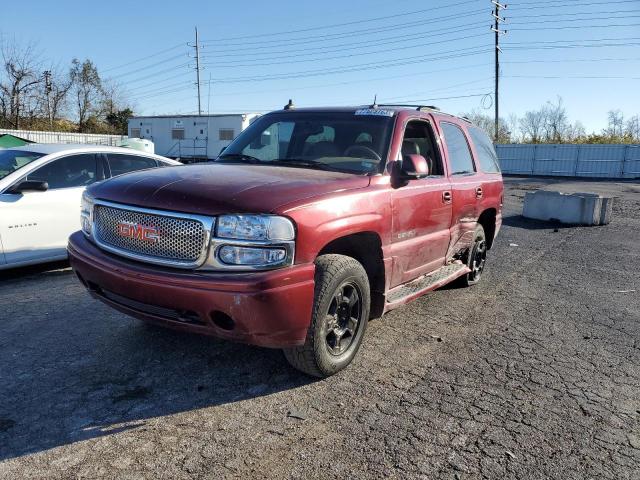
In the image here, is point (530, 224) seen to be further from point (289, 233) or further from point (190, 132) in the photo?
point (190, 132)

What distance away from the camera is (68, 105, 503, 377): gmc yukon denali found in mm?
3027

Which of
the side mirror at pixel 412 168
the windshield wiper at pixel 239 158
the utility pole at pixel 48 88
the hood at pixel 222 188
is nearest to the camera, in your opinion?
the hood at pixel 222 188

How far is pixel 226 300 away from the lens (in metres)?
2.93

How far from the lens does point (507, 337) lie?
15.2ft

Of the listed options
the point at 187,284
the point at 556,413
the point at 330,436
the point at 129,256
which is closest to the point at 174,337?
the point at 129,256

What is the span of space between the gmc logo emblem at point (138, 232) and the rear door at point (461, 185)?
9.57 feet

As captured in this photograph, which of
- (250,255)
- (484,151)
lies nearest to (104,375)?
(250,255)

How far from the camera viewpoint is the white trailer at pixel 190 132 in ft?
95.0

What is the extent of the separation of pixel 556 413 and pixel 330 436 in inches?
57.6

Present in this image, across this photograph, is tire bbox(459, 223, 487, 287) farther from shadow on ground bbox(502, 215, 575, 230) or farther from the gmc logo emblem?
shadow on ground bbox(502, 215, 575, 230)

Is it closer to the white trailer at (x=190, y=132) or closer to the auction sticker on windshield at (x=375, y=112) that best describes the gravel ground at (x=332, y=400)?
the auction sticker on windshield at (x=375, y=112)

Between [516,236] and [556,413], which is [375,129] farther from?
[516,236]

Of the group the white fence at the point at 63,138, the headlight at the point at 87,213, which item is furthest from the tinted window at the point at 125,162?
the white fence at the point at 63,138

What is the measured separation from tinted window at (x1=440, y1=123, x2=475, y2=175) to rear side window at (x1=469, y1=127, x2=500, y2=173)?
1.12 ft
